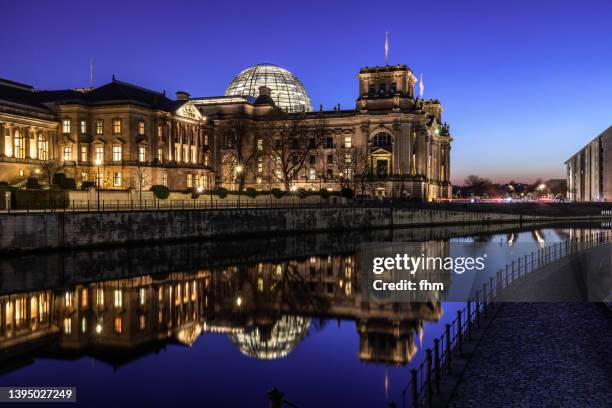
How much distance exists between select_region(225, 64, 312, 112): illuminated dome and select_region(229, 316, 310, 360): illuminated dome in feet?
435

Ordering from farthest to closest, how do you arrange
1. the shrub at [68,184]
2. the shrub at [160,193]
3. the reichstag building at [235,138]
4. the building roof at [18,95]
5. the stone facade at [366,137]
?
the stone facade at [366,137], the reichstag building at [235,138], the building roof at [18,95], the shrub at [68,184], the shrub at [160,193]

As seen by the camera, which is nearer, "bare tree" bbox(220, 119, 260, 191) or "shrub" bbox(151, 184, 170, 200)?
"shrub" bbox(151, 184, 170, 200)

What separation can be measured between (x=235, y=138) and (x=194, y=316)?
91101mm

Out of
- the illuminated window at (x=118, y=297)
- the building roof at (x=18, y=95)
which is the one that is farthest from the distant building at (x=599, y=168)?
the illuminated window at (x=118, y=297)

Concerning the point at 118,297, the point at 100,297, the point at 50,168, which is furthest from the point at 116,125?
the point at 118,297

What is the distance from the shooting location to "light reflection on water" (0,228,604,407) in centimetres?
1895

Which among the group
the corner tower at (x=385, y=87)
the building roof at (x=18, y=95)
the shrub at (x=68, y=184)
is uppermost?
the corner tower at (x=385, y=87)

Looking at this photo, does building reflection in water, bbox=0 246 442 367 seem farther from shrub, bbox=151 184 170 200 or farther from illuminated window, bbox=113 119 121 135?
illuminated window, bbox=113 119 121 135

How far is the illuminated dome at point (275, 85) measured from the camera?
530 feet

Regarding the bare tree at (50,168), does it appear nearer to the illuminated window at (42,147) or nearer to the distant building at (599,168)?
the illuminated window at (42,147)

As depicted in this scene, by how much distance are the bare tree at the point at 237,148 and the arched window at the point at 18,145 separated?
33.3 meters

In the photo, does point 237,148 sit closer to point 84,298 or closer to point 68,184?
point 68,184

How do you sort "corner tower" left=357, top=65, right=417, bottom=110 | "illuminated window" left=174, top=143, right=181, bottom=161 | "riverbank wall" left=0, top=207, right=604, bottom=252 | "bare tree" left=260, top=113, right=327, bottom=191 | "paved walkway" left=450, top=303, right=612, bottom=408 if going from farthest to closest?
"corner tower" left=357, top=65, right=417, bottom=110
"bare tree" left=260, top=113, right=327, bottom=191
"illuminated window" left=174, top=143, right=181, bottom=161
"riverbank wall" left=0, top=207, right=604, bottom=252
"paved walkway" left=450, top=303, right=612, bottom=408

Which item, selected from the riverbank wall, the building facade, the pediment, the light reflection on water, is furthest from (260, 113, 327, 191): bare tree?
the light reflection on water
